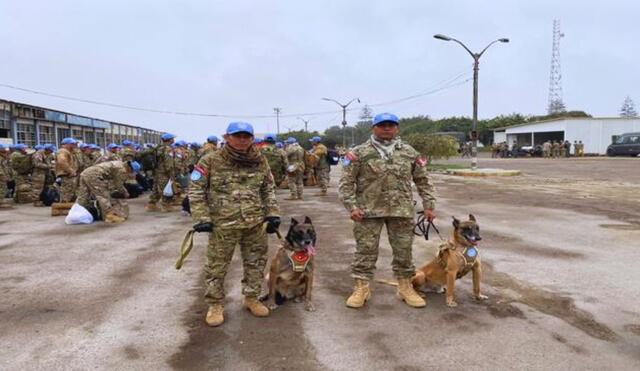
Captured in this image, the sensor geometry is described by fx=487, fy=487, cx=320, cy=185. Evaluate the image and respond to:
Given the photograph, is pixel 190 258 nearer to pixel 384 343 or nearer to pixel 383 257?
pixel 383 257

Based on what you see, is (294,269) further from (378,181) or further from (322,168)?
(322,168)

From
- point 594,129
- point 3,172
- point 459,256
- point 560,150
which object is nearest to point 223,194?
point 459,256

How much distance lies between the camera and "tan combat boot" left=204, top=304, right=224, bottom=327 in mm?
4016

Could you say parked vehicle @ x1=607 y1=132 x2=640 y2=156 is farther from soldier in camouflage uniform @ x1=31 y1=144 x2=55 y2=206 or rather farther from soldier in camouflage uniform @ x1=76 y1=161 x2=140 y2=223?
Result: soldier in camouflage uniform @ x1=31 y1=144 x2=55 y2=206

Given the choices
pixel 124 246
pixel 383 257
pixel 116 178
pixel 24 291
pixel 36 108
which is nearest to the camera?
pixel 24 291

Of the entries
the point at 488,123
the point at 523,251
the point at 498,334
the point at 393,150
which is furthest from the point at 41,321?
the point at 488,123

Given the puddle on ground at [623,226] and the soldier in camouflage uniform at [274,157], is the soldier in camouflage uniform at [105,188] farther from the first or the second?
the puddle on ground at [623,226]

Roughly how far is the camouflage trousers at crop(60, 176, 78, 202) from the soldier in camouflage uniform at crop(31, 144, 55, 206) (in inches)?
77.4

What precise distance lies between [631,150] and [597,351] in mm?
40472

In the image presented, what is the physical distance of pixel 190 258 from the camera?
646 cm

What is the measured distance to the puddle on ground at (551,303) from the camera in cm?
390

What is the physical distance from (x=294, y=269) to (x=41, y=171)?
1123 centimetres

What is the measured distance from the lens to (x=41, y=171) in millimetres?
12898

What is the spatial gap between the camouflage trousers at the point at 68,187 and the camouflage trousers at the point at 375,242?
8900mm
